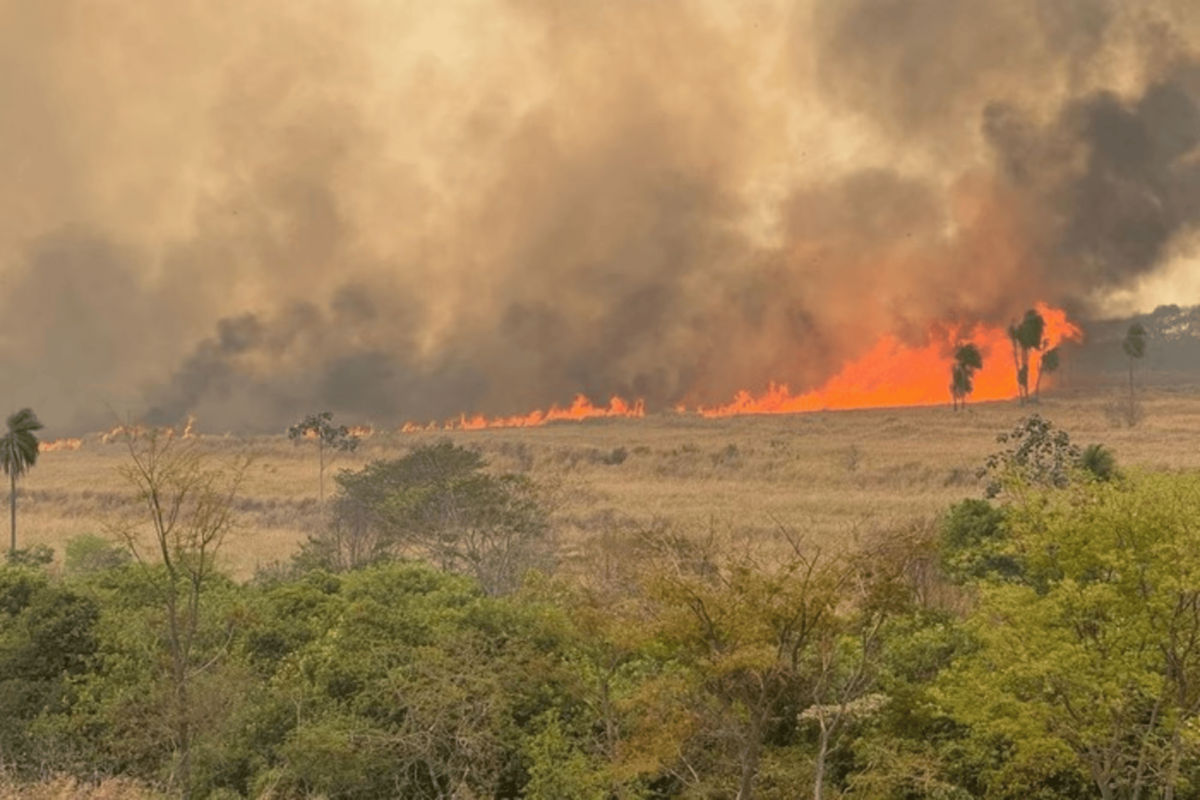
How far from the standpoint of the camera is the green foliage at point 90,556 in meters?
79.8

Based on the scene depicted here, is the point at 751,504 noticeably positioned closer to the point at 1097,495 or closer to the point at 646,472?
the point at 646,472

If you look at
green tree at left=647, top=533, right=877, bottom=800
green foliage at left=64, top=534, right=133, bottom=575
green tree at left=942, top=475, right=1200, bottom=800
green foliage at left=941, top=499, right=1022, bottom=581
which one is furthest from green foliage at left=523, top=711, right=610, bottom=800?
green foliage at left=64, top=534, right=133, bottom=575

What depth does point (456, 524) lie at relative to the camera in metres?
74.9

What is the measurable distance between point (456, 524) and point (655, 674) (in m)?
38.0

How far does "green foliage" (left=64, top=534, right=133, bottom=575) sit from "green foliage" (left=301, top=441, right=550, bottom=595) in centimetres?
1416

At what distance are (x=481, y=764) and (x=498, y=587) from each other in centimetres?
2919

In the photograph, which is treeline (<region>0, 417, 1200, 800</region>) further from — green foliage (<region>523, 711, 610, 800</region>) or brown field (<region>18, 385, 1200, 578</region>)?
brown field (<region>18, 385, 1200, 578</region>)

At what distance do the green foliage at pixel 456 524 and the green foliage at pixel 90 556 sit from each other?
14.2m

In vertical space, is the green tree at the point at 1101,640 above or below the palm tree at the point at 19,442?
below

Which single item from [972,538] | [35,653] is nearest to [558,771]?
[35,653]

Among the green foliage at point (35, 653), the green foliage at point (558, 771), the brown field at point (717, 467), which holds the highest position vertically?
the brown field at point (717, 467)

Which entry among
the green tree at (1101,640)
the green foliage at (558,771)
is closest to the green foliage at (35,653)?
the green foliage at (558,771)

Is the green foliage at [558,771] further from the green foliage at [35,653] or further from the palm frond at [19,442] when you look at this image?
the palm frond at [19,442]

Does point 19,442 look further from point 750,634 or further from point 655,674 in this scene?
point 750,634
